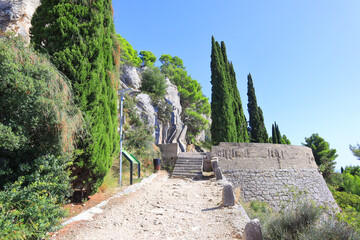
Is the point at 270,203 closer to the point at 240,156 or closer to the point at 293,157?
the point at 240,156

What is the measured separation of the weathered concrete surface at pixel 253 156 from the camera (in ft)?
35.6

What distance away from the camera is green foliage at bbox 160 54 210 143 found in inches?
960

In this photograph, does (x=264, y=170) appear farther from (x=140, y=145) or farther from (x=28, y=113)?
(x=28, y=113)

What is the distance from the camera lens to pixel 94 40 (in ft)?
17.0

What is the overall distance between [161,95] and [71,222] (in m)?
15.6

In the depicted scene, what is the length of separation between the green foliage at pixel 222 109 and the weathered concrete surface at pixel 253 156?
161 inches

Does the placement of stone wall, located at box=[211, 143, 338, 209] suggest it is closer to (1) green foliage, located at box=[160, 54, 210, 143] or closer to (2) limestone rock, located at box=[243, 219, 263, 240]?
(2) limestone rock, located at box=[243, 219, 263, 240]

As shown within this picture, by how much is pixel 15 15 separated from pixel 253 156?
1394cm

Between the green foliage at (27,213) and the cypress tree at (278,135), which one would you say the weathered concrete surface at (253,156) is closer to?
→ the green foliage at (27,213)

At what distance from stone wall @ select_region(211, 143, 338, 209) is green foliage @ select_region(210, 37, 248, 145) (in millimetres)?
4171

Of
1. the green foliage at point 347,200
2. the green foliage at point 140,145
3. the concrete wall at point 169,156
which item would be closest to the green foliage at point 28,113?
the green foliage at point 140,145

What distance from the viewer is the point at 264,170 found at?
10.9 meters

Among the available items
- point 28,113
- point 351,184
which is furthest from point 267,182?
point 351,184

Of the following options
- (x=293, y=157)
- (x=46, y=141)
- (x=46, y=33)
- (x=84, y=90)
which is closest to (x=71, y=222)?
(x=46, y=141)
